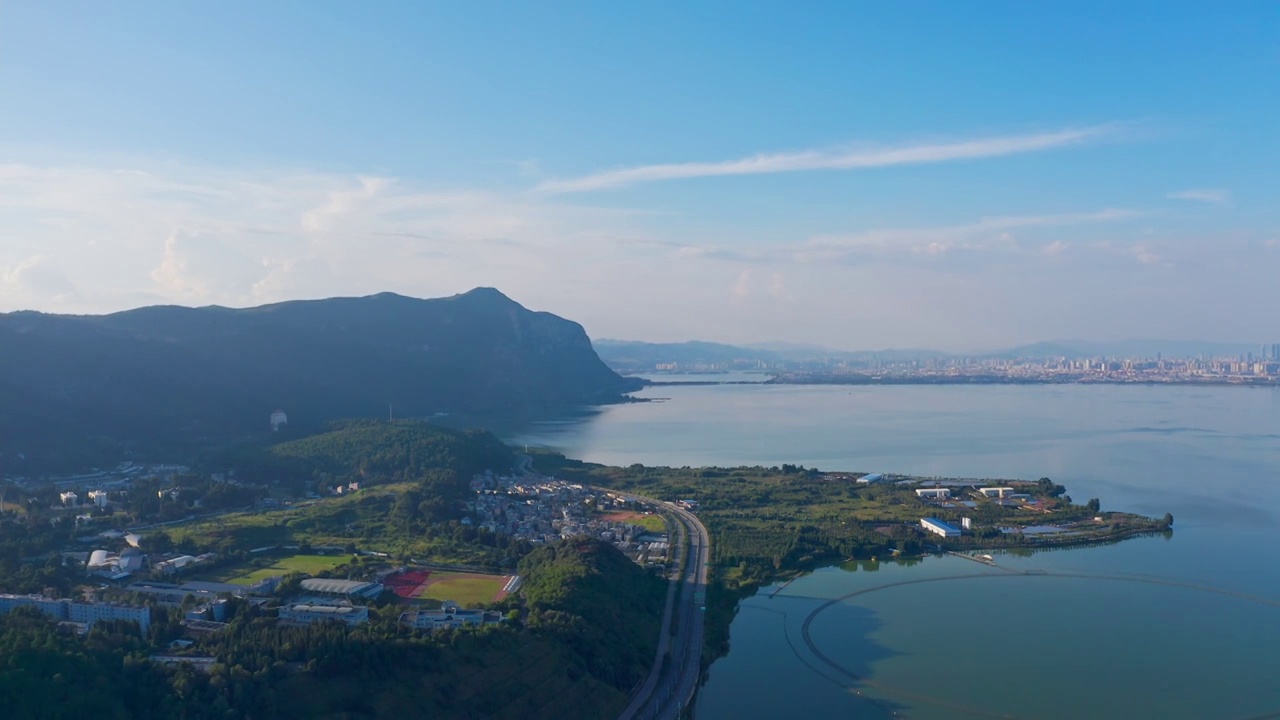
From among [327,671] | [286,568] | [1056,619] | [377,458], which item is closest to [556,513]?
[286,568]

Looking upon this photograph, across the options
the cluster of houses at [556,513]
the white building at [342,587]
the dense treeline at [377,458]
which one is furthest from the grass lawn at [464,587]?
the dense treeline at [377,458]

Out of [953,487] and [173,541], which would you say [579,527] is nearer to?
[173,541]

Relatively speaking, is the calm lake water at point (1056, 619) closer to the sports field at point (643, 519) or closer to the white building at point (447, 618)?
the white building at point (447, 618)

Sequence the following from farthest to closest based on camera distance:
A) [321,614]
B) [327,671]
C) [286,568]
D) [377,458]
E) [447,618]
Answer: [377,458] < [286,568] < [447,618] < [321,614] < [327,671]

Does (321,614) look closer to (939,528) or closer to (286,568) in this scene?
(286,568)

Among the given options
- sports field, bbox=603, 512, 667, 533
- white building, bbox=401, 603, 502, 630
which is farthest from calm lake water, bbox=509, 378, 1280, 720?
sports field, bbox=603, 512, 667, 533
